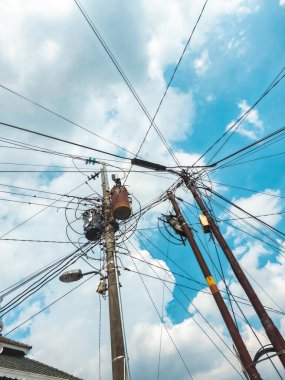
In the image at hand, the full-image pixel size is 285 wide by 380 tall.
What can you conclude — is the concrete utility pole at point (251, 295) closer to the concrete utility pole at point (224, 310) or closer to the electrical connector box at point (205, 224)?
the electrical connector box at point (205, 224)

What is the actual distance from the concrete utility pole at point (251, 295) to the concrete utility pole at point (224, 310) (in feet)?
1.98

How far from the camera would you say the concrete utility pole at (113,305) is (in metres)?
5.05

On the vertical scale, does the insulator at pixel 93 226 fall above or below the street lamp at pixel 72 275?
above

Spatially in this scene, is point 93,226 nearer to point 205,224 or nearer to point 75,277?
point 75,277

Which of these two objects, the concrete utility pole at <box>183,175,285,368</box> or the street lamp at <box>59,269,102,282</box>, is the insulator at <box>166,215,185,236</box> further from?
the street lamp at <box>59,269,102,282</box>

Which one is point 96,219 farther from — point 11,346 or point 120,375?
point 11,346

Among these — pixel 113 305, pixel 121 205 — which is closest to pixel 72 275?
pixel 113 305

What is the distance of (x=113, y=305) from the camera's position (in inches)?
231

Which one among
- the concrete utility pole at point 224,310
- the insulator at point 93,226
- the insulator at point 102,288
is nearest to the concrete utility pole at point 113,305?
the insulator at point 93,226

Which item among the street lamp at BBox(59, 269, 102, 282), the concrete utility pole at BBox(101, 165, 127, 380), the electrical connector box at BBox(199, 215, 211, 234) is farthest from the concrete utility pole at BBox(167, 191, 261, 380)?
the street lamp at BBox(59, 269, 102, 282)

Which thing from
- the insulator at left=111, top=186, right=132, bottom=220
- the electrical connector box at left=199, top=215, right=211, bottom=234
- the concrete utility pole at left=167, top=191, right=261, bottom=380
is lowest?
the concrete utility pole at left=167, top=191, right=261, bottom=380

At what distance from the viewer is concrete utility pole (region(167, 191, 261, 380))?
5.97 meters

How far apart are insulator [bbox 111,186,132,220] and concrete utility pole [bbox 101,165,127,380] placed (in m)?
0.22

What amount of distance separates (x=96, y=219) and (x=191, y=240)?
9.46 ft
